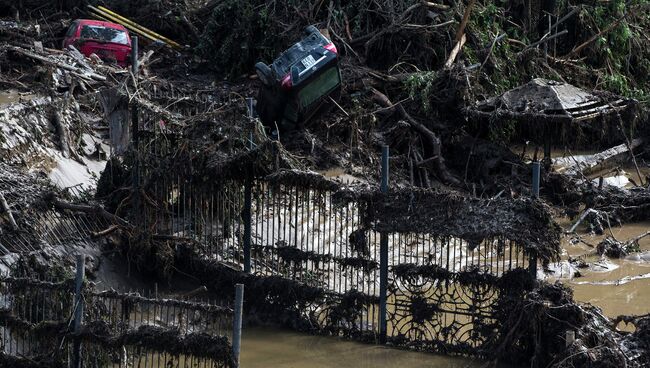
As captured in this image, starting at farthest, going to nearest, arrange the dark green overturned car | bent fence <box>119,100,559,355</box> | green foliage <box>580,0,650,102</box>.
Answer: green foliage <box>580,0,650,102</box>
the dark green overturned car
bent fence <box>119,100,559,355</box>

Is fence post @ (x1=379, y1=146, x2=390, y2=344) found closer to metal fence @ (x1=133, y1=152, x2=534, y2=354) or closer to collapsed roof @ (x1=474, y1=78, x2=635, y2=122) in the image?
metal fence @ (x1=133, y1=152, x2=534, y2=354)

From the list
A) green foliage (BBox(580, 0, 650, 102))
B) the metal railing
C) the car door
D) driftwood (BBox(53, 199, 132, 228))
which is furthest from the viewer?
green foliage (BBox(580, 0, 650, 102))

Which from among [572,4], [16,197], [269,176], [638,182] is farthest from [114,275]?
[572,4]

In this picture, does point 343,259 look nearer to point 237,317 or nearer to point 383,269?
point 383,269

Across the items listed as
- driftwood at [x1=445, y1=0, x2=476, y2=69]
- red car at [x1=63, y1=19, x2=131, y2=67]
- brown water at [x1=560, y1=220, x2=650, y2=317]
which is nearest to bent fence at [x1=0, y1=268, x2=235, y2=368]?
brown water at [x1=560, y1=220, x2=650, y2=317]

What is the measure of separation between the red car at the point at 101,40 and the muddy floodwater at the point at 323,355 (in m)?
14.5

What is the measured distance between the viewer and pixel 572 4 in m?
29.8

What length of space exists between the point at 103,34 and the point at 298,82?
8.79m

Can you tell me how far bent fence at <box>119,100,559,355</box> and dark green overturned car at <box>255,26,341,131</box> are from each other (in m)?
5.74

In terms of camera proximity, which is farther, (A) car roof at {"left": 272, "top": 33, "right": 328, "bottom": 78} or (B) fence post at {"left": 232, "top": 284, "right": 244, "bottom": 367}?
(A) car roof at {"left": 272, "top": 33, "right": 328, "bottom": 78}

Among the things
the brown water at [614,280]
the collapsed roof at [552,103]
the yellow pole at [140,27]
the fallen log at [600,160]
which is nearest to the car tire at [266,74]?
the collapsed roof at [552,103]

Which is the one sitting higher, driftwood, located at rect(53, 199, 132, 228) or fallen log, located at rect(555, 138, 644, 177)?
fallen log, located at rect(555, 138, 644, 177)

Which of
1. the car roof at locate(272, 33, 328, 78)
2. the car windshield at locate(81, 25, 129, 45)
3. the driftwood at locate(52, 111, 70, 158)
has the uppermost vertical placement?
the car windshield at locate(81, 25, 129, 45)

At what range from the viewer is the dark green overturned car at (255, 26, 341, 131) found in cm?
2200
